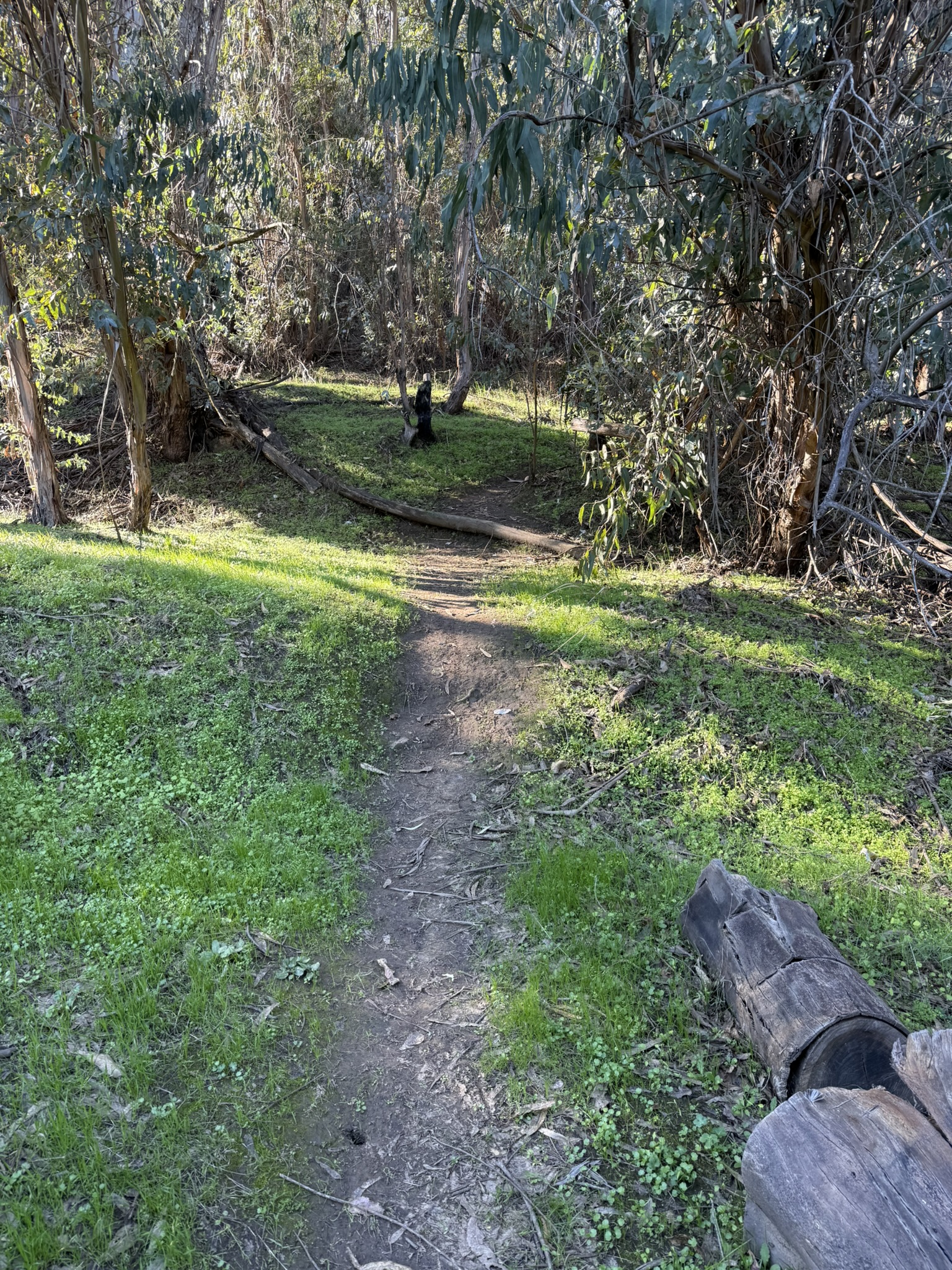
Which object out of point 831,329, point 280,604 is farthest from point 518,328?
point 280,604

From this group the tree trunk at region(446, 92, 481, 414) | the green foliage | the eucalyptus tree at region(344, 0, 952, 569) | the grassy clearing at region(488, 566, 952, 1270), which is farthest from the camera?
the green foliage

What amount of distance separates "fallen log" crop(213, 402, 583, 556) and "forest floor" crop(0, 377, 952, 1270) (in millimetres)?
2349

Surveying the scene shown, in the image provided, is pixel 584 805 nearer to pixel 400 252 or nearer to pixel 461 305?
pixel 461 305

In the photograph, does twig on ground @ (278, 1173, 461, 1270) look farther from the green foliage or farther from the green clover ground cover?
the green foliage

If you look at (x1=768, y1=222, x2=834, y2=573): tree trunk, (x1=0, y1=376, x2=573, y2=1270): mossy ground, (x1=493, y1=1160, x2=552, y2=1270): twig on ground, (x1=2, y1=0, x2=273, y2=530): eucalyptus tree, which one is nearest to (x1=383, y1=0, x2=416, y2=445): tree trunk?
(x1=2, y1=0, x2=273, y2=530): eucalyptus tree

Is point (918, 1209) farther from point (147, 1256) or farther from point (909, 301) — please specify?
point (909, 301)

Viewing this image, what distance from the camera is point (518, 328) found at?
536 inches

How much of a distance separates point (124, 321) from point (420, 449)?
21.1 ft

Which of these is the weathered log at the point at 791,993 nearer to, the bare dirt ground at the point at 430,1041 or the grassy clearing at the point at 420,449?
the bare dirt ground at the point at 430,1041

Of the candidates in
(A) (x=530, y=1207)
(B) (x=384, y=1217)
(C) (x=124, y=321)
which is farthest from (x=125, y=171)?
(A) (x=530, y=1207)

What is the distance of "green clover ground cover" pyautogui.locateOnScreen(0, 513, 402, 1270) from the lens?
2.83 meters

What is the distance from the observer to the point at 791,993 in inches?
128

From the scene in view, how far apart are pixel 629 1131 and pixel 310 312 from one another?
51.8 feet

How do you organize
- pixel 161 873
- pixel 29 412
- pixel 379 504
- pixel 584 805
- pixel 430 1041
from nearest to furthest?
pixel 430 1041 < pixel 161 873 < pixel 584 805 < pixel 29 412 < pixel 379 504
